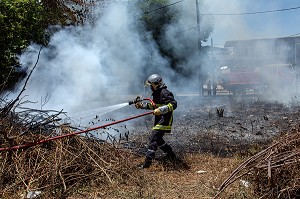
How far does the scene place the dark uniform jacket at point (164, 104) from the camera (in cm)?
598

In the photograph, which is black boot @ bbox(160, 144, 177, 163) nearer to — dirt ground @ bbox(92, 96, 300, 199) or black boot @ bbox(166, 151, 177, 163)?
black boot @ bbox(166, 151, 177, 163)

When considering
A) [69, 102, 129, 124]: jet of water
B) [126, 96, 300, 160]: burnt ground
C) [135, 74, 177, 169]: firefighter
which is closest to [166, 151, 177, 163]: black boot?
[135, 74, 177, 169]: firefighter

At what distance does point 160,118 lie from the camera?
6105 mm

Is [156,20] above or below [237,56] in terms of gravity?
above

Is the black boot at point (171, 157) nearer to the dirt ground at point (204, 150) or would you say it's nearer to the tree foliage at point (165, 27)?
the dirt ground at point (204, 150)

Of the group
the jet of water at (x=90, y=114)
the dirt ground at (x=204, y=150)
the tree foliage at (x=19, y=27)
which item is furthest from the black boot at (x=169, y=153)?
the jet of water at (x=90, y=114)

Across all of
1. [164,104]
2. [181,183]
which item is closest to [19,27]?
[164,104]

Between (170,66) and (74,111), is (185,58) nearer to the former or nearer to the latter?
(170,66)

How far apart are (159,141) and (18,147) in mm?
2339

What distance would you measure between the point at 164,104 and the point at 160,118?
0.83 ft

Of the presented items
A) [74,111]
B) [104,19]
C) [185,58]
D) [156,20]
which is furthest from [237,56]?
[74,111]

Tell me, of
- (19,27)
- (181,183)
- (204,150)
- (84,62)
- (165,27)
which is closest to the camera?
(181,183)

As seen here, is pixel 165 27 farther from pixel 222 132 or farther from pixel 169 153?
pixel 169 153

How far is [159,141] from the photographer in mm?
5957
